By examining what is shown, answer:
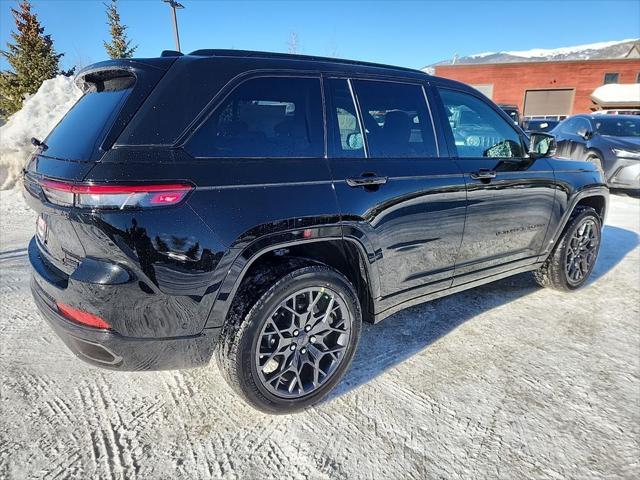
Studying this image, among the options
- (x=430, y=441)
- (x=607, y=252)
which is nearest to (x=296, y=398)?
(x=430, y=441)

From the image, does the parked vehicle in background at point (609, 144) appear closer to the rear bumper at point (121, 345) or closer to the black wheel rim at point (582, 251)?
the black wheel rim at point (582, 251)

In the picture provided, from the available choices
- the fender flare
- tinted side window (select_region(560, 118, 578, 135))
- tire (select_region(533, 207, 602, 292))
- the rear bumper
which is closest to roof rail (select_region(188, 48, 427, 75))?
the rear bumper

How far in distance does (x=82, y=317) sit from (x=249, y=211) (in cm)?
87

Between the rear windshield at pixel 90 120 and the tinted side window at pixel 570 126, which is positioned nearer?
the rear windshield at pixel 90 120

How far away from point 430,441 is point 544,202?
2.32m

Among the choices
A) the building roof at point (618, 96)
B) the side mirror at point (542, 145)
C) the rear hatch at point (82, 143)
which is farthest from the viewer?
the building roof at point (618, 96)

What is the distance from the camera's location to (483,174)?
2.98 m

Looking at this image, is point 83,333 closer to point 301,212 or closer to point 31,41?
point 301,212

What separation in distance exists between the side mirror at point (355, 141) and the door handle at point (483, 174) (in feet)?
3.14

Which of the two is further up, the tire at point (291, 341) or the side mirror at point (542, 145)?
the side mirror at point (542, 145)

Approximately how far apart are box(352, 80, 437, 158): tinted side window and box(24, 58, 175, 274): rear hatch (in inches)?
45.5

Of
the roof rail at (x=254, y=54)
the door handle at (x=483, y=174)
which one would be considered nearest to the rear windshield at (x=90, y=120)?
the roof rail at (x=254, y=54)

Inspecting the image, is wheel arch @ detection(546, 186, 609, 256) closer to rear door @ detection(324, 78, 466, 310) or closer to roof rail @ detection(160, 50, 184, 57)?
rear door @ detection(324, 78, 466, 310)

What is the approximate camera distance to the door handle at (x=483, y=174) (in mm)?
2939
